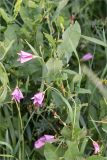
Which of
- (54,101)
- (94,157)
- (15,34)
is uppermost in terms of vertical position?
(15,34)

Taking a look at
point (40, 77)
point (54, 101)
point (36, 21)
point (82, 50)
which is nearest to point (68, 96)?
point (54, 101)

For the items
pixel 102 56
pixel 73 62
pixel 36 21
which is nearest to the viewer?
pixel 36 21

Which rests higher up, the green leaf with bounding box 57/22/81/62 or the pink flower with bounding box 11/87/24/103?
the green leaf with bounding box 57/22/81/62

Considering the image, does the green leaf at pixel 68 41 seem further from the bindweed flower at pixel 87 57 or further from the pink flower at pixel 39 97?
the bindweed flower at pixel 87 57

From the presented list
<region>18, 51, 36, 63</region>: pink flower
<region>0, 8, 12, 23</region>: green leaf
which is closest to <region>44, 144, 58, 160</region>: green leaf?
<region>18, 51, 36, 63</region>: pink flower

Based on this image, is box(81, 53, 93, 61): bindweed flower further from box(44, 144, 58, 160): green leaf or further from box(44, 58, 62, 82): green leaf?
box(44, 144, 58, 160): green leaf

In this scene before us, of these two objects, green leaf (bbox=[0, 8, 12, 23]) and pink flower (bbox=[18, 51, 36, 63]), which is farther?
green leaf (bbox=[0, 8, 12, 23])

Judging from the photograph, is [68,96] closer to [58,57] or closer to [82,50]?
[58,57]

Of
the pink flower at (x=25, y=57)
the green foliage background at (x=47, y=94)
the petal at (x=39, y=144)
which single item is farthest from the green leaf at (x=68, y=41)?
the petal at (x=39, y=144)
